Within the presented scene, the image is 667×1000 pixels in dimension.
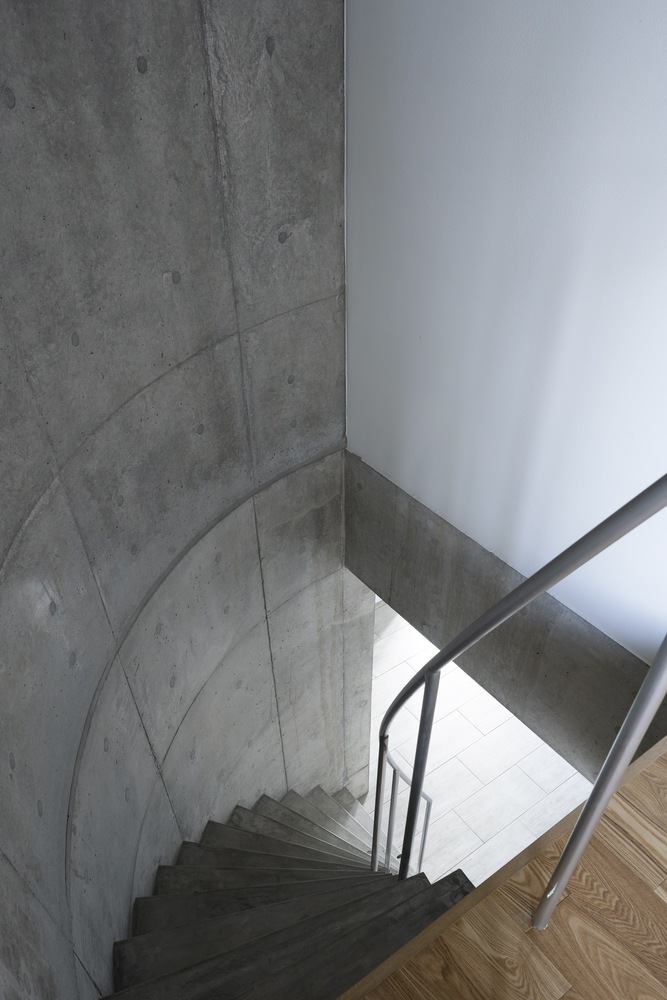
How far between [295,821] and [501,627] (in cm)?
256

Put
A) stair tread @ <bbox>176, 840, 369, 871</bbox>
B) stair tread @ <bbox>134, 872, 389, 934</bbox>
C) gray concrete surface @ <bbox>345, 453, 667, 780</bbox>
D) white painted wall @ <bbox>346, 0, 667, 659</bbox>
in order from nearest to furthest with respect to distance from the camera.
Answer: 1. white painted wall @ <bbox>346, 0, 667, 659</bbox>
2. gray concrete surface @ <bbox>345, 453, 667, 780</bbox>
3. stair tread @ <bbox>134, 872, 389, 934</bbox>
4. stair tread @ <bbox>176, 840, 369, 871</bbox>

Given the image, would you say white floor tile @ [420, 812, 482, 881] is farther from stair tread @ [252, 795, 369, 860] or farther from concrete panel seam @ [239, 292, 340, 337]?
concrete panel seam @ [239, 292, 340, 337]

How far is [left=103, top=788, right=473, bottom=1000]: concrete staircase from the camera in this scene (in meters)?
2.54

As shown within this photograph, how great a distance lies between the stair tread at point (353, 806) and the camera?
6.27 meters

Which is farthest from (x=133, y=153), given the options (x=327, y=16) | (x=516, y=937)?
(x=516, y=937)

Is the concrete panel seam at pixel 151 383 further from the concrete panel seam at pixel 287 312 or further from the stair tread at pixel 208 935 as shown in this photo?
the stair tread at pixel 208 935

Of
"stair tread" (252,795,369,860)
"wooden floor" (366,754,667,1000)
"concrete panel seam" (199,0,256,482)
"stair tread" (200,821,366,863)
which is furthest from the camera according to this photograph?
"stair tread" (252,795,369,860)

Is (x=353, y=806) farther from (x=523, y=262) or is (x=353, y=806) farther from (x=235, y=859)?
(x=523, y=262)

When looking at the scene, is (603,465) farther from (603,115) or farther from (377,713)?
(377,713)

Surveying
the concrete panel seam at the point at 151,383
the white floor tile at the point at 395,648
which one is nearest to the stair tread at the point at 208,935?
the concrete panel seam at the point at 151,383

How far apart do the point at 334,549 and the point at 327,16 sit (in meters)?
2.92

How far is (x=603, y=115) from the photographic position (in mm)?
2287

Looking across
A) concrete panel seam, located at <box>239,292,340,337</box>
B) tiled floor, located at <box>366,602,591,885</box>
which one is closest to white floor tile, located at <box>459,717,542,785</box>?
tiled floor, located at <box>366,602,591,885</box>

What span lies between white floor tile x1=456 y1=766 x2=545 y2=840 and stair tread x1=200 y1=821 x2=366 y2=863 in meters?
1.49
